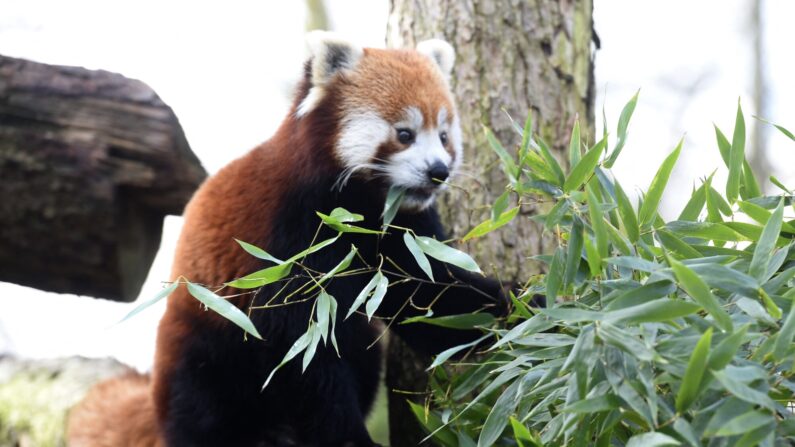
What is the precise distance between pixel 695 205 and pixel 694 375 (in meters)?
0.80

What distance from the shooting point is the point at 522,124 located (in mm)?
3238

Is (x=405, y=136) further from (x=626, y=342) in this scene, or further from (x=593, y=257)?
(x=626, y=342)

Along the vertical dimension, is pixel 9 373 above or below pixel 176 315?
below

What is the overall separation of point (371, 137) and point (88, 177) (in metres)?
1.42

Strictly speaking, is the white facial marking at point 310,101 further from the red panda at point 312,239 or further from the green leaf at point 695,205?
the green leaf at point 695,205

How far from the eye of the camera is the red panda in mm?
2807

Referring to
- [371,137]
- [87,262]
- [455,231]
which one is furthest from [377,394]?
[87,262]

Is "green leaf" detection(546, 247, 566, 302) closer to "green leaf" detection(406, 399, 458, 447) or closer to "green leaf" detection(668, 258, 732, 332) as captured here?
"green leaf" detection(668, 258, 732, 332)

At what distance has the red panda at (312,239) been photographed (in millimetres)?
2807

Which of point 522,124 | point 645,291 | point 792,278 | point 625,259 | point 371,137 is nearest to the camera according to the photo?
point 645,291

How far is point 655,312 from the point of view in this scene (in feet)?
4.98

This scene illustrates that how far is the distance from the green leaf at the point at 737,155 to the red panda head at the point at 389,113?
0.93 m

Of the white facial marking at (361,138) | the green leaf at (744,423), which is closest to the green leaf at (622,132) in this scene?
the green leaf at (744,423)

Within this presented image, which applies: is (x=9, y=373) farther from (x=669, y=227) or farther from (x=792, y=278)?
(x=792, y=278)
